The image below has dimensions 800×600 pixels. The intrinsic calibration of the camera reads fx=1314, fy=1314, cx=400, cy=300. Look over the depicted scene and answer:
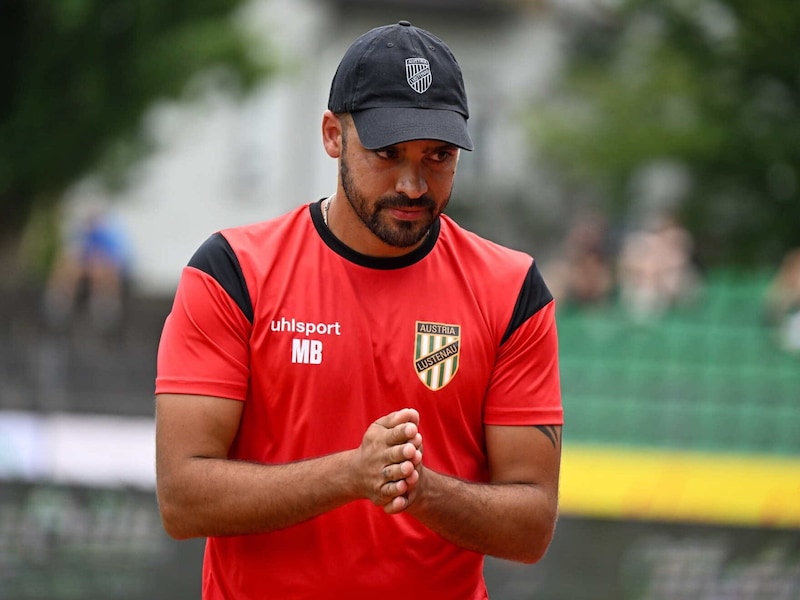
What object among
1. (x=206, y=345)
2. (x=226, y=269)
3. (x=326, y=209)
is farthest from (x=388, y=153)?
(x=206, y=345)

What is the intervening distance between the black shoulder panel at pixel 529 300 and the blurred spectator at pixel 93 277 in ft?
26.0

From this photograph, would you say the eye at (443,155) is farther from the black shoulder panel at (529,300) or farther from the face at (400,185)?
the black shoulder panel at (529,300)

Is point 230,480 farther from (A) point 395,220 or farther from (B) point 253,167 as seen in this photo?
(B) point 253,167

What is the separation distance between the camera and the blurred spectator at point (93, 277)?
1159 centimetres

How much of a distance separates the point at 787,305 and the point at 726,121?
14.0 ft

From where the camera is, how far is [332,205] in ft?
10.0

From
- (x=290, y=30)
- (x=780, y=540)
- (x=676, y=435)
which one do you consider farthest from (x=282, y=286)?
(x=290, y=30)

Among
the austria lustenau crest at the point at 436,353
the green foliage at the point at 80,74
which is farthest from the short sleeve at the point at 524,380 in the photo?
the green foliage at the point at 80,74

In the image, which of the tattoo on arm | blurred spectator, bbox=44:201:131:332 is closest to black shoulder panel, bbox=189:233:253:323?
the tattoo on arm

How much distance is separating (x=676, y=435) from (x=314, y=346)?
19.8ft

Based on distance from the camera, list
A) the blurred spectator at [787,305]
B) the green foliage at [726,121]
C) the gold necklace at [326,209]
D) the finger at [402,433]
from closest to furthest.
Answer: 1. the finger at [402,433]
2. the gold necklace at [326,209]
3. the blurred spectator at [787,305]
4. the green foliage at [726,121]

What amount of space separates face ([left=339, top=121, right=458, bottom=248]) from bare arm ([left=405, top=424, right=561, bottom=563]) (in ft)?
1.66

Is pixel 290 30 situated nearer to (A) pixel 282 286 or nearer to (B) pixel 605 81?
(B) pixel 605 81

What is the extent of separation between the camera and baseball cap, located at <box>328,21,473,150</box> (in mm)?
2791
